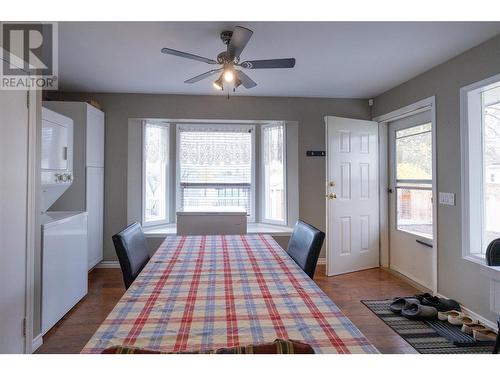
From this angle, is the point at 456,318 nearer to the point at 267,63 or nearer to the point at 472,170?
the point at 472,170

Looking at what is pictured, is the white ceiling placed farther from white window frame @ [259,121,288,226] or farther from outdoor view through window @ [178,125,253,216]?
outdoor view through window @ [178,125,253,216]

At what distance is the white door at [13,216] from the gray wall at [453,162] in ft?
10.8

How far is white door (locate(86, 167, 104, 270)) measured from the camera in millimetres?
3365

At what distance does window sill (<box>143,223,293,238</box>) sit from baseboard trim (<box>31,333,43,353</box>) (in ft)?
5.95

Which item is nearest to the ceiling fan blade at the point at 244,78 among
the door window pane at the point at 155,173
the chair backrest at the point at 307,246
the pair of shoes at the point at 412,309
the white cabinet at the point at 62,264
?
the chair backrest at the point at 307,246

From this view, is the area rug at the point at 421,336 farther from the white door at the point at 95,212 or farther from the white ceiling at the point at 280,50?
the white door at the point at 95,212

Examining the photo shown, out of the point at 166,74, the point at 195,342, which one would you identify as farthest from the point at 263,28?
the point at 195,342

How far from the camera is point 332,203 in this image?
11.5 ft

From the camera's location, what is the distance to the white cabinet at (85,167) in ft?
10.5

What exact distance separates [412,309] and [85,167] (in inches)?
137

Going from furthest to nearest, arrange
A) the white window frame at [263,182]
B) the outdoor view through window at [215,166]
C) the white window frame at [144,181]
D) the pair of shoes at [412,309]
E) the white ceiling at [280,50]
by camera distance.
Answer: the outdoor view through window at [215,166]
the white window frame at [263,182]
the white window frame at [144,181]
the pair of shoes at [412,309]
the white ceiling at [280,50]

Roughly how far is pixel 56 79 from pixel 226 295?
331cm

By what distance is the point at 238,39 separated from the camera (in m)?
1.82

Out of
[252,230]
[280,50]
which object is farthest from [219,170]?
[280,50]
